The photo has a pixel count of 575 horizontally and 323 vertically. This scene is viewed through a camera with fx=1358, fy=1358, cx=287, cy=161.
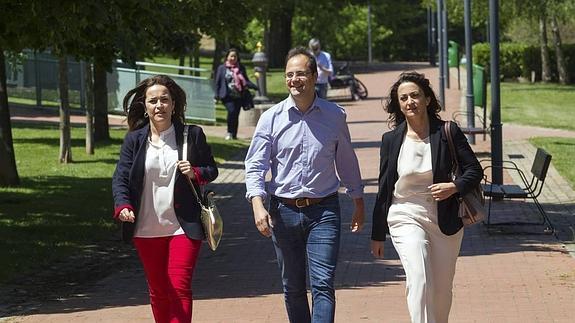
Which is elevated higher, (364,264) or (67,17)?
(67,17)

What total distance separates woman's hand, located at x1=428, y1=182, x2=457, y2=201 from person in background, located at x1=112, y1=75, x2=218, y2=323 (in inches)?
48.7

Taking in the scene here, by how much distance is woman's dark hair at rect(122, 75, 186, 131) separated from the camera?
7566 mm

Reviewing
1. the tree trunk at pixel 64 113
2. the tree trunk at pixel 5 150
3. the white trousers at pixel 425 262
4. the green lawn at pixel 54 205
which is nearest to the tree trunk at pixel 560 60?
the green lawn at pixel 54 205

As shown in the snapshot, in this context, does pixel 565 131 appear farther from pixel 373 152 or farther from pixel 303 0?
pixel 303 0

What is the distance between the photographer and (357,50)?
7588 cm

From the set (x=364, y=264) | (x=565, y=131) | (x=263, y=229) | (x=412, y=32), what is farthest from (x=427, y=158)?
(x=412, y=32)

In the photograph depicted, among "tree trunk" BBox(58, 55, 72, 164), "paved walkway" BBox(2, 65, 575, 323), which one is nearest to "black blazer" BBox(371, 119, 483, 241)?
"paved walkway" BBox(2, 65, 575, 323)

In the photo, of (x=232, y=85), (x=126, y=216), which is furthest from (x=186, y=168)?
(x=232, y=85)

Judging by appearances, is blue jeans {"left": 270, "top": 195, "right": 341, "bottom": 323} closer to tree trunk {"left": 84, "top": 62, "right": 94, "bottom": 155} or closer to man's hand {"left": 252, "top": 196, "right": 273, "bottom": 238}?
man's hand {"left": 252, "top": 196, "right": 273, "bottom": 238}

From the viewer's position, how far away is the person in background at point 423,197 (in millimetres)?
7141

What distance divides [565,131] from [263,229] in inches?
869

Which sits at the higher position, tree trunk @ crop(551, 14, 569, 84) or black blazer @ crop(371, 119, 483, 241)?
tree trunk @ crop(551, 14, 569, 84)

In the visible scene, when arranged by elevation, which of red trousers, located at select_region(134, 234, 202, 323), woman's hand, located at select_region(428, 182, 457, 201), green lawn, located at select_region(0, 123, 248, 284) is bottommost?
green lawn, located at select_region(0, 123, 248, 284)

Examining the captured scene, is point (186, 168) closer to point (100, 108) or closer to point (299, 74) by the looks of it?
point (299, 74)
